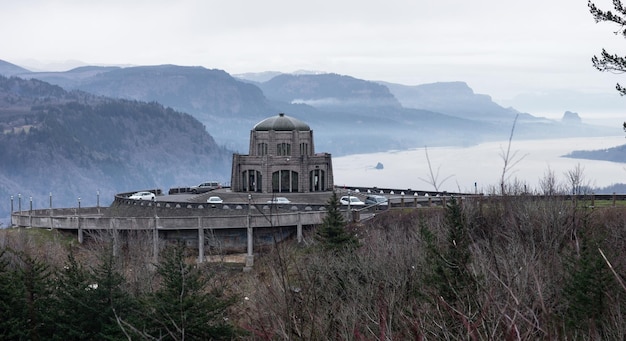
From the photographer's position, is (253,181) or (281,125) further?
(281,125)

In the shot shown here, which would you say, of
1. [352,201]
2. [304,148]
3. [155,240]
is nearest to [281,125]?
[304,148]

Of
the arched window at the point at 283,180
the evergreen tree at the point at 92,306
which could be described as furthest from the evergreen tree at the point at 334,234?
the arched window at the point at 283,180

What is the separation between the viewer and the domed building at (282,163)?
94750mm

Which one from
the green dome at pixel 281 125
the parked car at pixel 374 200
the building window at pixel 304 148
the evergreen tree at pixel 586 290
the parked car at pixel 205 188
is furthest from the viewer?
the parked car at pixel 205 188

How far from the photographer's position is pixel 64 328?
34031mm

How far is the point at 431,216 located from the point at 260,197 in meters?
25.9

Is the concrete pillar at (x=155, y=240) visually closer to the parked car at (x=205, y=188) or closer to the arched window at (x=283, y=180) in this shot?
the arched window at (x=283, y=180)

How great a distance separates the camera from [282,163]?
3733 inches

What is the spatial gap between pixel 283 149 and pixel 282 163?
10.6ft

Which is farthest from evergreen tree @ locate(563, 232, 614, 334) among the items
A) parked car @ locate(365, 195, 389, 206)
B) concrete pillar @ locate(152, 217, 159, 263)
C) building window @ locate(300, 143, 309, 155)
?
building window @ locate(300, 143, 309, 155)

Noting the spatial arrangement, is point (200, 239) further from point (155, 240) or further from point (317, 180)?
point (317, 180)

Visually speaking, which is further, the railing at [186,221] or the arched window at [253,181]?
the arched window at [253,181]

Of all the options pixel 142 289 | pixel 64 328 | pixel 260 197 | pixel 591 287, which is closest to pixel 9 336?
pixel 64 328

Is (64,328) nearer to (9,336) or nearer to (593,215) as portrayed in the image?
(9,336)
